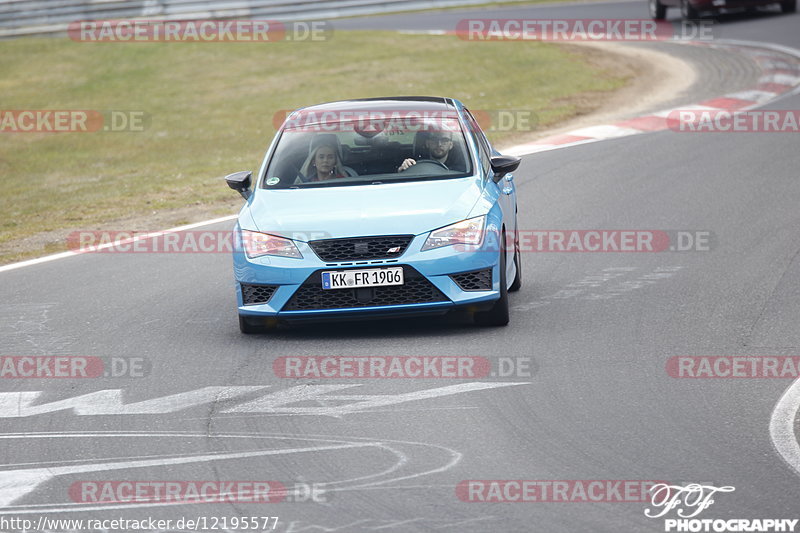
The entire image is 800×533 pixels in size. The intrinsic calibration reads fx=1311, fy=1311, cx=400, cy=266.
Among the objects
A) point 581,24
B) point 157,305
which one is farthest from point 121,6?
point 157,305

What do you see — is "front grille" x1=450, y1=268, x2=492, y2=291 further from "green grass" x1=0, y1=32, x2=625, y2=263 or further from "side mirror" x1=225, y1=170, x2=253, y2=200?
"green grass" x1=0, y1=32, x2=625, y2=263

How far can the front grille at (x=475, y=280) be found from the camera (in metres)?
8.90

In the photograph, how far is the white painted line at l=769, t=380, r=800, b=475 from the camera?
20.5ft

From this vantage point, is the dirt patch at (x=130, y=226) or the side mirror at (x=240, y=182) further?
the dirt patch at (x=130, y=226)

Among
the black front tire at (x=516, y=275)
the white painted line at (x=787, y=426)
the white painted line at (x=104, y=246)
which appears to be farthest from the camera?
the white painted line at (x=104, y=246)

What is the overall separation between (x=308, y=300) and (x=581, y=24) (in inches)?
907

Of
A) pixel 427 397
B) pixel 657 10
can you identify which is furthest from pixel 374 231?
pixel 657 10

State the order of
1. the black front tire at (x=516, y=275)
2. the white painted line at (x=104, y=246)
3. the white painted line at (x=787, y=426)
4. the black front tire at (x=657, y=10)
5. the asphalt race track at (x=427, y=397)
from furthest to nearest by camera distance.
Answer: the black front tire at (x=657, y=10), the white painted line at (x=104, y=246), the black front tire at (x=516, y=275), the white painted line at (x=787, y=426), the asphalt race track at (x=427, y=397)

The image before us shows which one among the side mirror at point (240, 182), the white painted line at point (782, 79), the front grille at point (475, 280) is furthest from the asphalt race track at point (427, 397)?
the white painted line at point (782, 79)

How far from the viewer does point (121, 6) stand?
125 ft

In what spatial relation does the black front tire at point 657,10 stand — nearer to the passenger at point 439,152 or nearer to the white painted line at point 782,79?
the white painted line at point 782,79

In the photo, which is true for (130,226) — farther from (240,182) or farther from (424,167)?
(424,167)

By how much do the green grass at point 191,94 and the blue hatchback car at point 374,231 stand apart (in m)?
5.17

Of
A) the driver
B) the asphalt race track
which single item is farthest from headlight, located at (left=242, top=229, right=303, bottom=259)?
the driver
